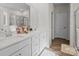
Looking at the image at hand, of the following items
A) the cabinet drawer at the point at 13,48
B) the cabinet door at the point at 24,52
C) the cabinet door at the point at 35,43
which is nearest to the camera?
the cabinet drawer at the point at 13,48

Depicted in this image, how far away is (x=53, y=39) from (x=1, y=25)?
2.20 feet

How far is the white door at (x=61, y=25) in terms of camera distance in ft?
5.25

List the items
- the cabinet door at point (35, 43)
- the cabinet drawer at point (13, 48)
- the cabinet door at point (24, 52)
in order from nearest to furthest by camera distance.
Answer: the cabinet drawer at point (13, 48) < the cabinet door at point (24, 52) < the cabinet door at point (35, 43)

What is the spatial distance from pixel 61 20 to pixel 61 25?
0.21 feet

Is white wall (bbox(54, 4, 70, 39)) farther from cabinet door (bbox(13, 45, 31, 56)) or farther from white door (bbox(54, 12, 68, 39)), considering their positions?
cabinet door (bbox(13, 45, 31, 56))

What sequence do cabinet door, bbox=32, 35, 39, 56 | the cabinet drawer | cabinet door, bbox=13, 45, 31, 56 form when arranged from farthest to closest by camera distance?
1. cabinet door, bbox=32, 35, 39, 56
2. cabinet door, bbox=13, 45, 31, 56
3. the cabinet drawer

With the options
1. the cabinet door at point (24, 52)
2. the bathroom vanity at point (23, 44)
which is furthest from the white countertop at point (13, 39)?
the cabinet door at point (24, 52)

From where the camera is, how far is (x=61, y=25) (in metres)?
1.63

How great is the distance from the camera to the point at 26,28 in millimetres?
1801

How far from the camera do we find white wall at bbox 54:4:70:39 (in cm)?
157

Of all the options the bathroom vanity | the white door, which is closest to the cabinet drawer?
the bathroom vanity

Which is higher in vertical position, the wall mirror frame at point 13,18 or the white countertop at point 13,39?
the wall mirror frame at point 13,18

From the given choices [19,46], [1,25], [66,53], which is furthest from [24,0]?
[66,53]

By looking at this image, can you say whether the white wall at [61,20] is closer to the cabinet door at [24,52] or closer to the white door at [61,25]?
the white door at [61,25]
